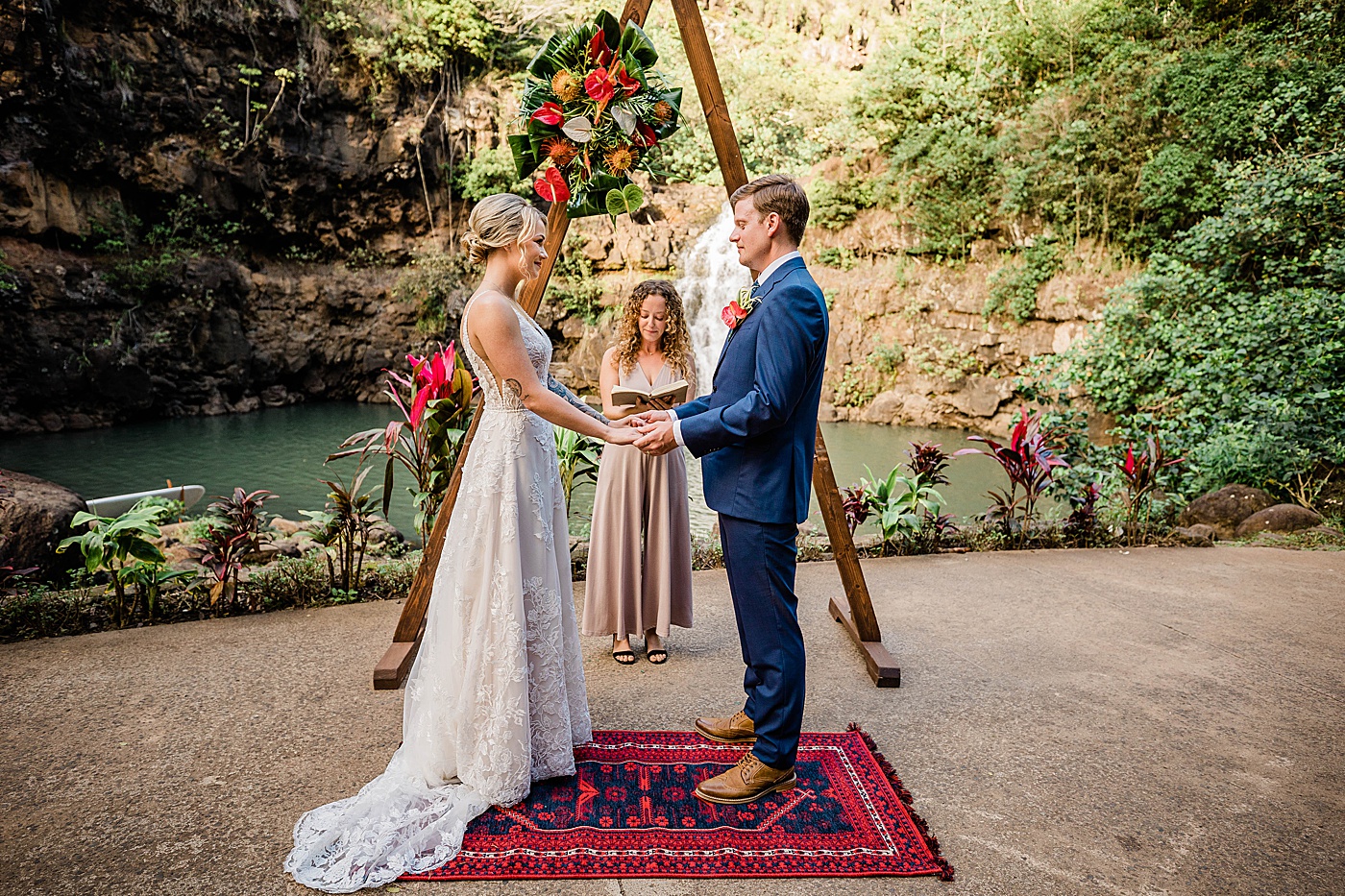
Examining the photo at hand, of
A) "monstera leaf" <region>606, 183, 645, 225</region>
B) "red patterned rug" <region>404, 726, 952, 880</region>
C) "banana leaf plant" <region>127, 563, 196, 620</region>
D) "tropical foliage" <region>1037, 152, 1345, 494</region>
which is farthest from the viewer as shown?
"tropical foliage" <region>1037, 152, 1345, 494</region>

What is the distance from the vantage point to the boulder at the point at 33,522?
451cm

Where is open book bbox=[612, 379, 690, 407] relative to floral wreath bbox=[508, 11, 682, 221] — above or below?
below

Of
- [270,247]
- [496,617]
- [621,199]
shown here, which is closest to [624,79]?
[621,199]

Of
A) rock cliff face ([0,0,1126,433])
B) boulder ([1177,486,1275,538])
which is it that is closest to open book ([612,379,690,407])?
boulder ([1177,486,1275,538])

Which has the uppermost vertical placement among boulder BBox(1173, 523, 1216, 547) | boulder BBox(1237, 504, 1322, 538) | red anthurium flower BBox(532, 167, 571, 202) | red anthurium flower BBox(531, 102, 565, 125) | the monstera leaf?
red anthurium flower BBox(531, 102, 565, 125)

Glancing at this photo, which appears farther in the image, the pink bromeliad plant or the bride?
the pink bromeliad plant

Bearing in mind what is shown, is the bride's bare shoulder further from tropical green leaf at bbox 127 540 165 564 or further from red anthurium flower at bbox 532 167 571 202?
tropical green leaf at bbox 127 540 165 564

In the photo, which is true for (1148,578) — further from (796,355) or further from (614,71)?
(614,71)

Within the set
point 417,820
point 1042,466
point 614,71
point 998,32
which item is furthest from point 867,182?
point 417,820

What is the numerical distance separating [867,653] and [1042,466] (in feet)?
8.84

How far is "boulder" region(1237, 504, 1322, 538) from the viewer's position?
633cm

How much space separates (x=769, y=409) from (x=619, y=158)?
5.09 ft

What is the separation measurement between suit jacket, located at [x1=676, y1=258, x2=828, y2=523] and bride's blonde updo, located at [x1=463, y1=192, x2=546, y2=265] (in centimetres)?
81

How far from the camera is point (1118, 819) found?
8.41 ft
